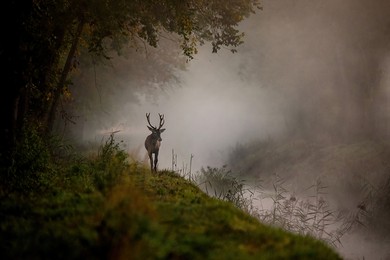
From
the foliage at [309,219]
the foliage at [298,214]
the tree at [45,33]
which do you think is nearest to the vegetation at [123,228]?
the tree at [45,33]

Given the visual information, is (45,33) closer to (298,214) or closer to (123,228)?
(123,228)

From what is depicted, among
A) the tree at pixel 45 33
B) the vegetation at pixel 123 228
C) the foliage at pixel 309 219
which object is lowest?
the vegetation at pixel 123 228

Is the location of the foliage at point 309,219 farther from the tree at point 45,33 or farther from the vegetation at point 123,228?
the tree at point 45,33

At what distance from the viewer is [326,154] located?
17062 millimetres

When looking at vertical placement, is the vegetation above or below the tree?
below

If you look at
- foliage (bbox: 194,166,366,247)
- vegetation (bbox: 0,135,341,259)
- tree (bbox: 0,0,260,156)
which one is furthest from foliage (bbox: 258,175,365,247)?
tree (bbox: 0,0,260,156)

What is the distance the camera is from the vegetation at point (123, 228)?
3.67 m

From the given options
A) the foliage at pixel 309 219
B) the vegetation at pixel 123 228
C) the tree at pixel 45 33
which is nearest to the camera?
the vegetation at pixel 123 228

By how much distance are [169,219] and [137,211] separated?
1.26 m

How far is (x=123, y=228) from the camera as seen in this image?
369cm

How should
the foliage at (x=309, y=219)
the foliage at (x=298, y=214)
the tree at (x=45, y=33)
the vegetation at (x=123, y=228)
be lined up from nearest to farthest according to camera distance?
the vegetation at (x=123, y=228) → the tree at (x=45, y=33) → the foliage at (x=309, y=219) → the foliage at (x=298, y=214)

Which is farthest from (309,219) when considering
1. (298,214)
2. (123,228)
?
(123,228)

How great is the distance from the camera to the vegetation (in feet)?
12.1

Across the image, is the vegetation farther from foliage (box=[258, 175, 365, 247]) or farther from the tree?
foliage (box=[258, 175, 365, 247])
